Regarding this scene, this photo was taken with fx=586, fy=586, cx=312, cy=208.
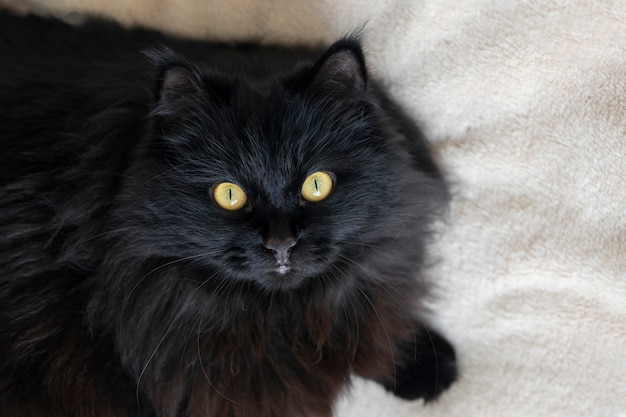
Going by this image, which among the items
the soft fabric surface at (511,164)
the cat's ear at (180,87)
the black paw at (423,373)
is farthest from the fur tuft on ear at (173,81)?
the black paw at (423,373)

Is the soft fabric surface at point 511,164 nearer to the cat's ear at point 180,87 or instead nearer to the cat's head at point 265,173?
the cat's head at point 265,173

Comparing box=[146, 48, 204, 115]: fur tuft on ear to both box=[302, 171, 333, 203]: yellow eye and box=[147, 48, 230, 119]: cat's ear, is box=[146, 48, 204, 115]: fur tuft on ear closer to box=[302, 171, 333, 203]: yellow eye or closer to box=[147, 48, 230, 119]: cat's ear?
box=[147, 48, 230, 119]: cat's ear

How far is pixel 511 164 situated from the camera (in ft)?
5.78

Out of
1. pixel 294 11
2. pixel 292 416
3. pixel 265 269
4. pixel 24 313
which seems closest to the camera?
pixel 265 269

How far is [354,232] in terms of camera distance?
1315 mm

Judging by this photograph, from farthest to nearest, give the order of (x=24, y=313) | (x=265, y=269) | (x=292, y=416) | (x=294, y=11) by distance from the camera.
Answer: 1. (x=294, y=11)
2. (x=292, y=416)
3. (x=24, y=313)
4. (x=265, y=269)

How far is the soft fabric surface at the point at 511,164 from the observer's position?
5.48ft

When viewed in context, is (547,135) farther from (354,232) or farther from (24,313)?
(24,313)

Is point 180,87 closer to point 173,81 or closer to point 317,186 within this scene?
point 173,81

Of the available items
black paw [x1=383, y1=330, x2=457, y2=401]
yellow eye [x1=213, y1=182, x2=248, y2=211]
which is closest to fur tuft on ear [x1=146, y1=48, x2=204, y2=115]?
yellow eye [x1=213, y1=182, x2=248, y2=211]

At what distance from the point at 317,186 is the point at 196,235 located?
0.28m

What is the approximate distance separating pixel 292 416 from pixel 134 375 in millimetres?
409

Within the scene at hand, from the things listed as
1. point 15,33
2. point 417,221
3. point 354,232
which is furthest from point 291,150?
point 15,33

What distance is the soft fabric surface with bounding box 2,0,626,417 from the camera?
1671 millimetres
